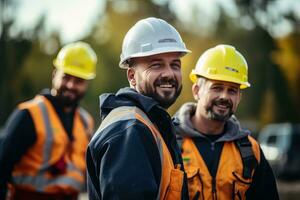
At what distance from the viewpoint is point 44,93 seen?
6.42 m

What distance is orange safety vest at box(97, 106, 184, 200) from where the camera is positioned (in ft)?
10.8

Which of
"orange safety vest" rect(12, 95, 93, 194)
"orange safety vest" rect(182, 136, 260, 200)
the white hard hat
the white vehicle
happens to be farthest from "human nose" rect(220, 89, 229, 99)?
the white vehicle

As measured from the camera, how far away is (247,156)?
15.5ft

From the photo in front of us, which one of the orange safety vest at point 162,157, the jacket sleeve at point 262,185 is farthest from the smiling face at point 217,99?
the orange safety vest at point 162,157

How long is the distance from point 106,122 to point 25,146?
2.70 metres

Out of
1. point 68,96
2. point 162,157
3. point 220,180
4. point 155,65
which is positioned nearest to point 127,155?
point 162,157

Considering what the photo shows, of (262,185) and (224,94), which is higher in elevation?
(224,94)

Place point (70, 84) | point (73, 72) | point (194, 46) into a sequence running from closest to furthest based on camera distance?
point (70, 84)
point (73, 72)
point (194, 46)

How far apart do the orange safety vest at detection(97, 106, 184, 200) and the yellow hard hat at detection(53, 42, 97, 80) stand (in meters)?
3.16

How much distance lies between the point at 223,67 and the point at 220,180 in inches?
37.1

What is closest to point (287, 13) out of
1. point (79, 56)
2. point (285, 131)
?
point (285, 131)

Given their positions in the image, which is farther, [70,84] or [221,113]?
[70,84]

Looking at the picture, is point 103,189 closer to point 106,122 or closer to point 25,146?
point 106,122

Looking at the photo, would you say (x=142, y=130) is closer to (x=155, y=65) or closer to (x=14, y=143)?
(x=155, y=65)
